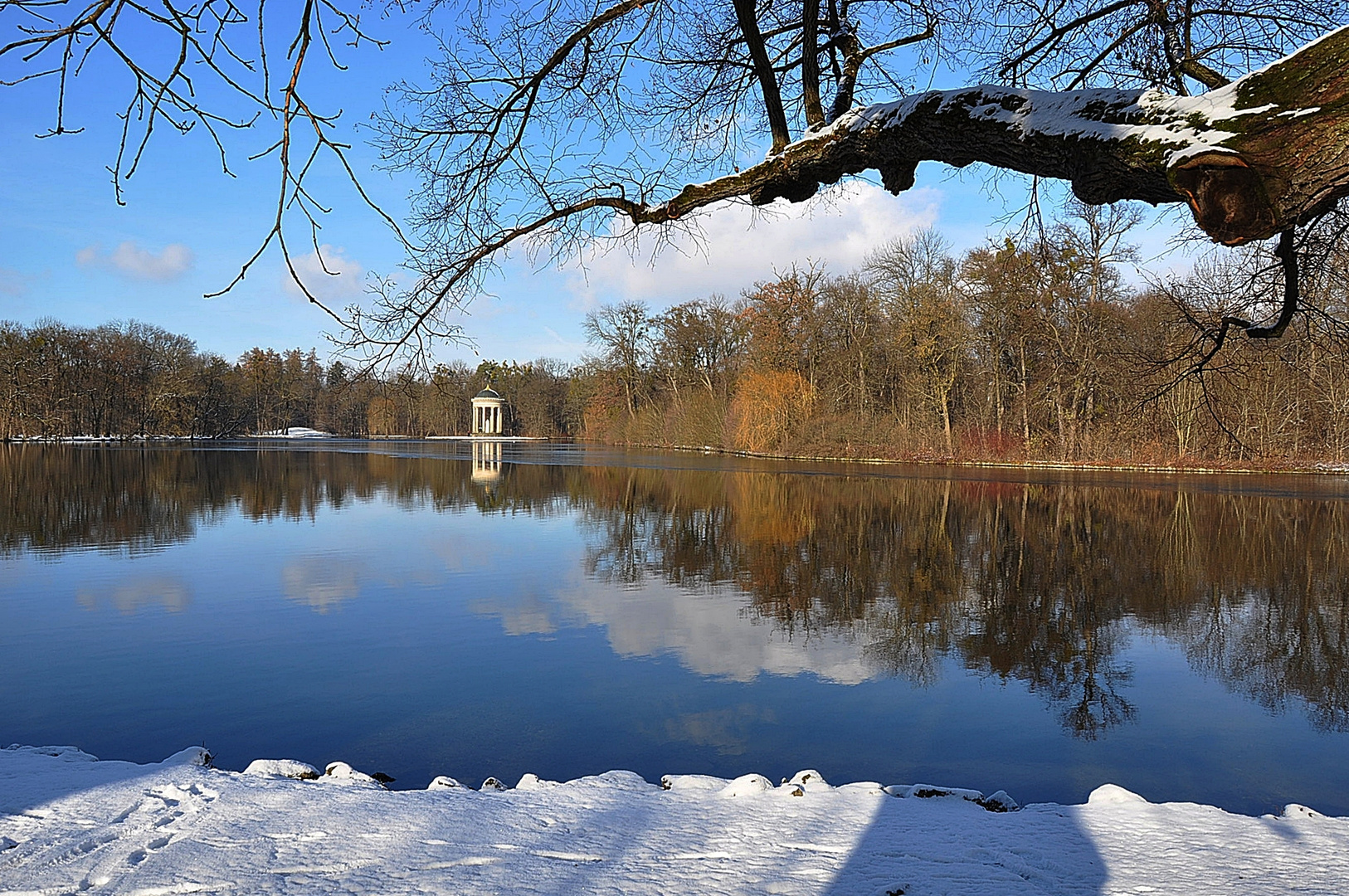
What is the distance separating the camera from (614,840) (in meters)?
3.54

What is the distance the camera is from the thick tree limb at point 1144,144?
2268 mm

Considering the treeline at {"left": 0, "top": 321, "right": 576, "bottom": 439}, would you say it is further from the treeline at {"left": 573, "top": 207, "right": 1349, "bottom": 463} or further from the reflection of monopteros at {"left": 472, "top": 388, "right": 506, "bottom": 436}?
the treeline at {"left": 573, "top": 207, "right": 1349, "bottom": 463}

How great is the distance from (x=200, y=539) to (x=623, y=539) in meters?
6.83

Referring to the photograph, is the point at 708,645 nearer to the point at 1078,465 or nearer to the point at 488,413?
the point at 1078,465

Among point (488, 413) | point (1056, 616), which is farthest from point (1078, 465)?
point (488, 413)

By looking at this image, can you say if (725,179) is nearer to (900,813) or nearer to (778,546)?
(900,813)

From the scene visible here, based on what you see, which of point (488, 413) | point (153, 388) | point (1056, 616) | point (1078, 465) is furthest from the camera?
point (488, 413)

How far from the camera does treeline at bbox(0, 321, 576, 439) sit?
219 ft

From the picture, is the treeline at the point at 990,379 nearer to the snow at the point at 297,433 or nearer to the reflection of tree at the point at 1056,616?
the reflection of tree at the point at 1056,616

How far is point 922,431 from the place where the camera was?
129 ft

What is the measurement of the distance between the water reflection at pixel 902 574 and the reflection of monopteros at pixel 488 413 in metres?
67.4

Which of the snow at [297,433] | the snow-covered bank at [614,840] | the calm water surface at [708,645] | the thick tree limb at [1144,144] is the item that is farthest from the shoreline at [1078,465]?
the snow at [297,433]

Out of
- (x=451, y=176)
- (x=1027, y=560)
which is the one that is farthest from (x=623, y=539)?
(x=451, y=176)

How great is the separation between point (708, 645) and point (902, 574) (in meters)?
4.51
